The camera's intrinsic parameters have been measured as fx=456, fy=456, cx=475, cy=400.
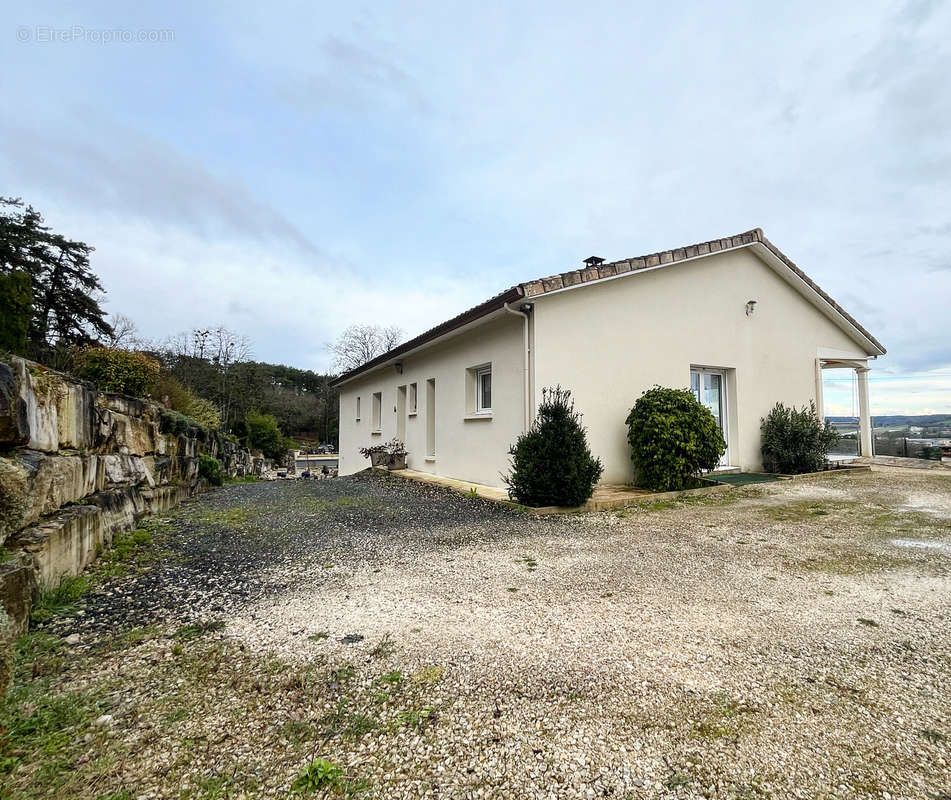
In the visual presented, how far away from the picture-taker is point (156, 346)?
2488 centimetres

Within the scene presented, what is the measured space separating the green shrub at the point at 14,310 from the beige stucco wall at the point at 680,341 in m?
6.64

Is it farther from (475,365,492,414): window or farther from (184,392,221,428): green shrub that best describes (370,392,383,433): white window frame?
(475,365,492,414): window

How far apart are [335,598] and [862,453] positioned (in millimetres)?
13563

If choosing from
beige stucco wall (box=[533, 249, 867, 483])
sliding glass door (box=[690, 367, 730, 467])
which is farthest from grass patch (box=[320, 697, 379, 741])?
sliding glass door (box=[690, 367, 730, 467])

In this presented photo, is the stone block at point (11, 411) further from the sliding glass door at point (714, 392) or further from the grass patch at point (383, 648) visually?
the sliding glass door at point (714, 392)

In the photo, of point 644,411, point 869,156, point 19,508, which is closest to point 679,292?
point 644,411

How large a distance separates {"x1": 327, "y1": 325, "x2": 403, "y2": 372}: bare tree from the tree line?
0.08 metres

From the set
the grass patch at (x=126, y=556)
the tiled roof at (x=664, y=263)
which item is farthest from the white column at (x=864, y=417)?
the grass patch at (x=126, y=556)

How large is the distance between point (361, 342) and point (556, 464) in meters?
31.3

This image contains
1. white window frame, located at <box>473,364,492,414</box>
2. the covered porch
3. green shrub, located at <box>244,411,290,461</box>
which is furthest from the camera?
green shrub, located at <box>244,411,290,461</box>

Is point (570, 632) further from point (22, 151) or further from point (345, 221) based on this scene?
point (345, 221)

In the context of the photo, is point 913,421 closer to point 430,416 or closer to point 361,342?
point 430,416

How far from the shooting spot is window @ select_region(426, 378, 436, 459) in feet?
35.4

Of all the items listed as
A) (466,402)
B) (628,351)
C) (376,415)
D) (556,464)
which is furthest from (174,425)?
(376,415)
